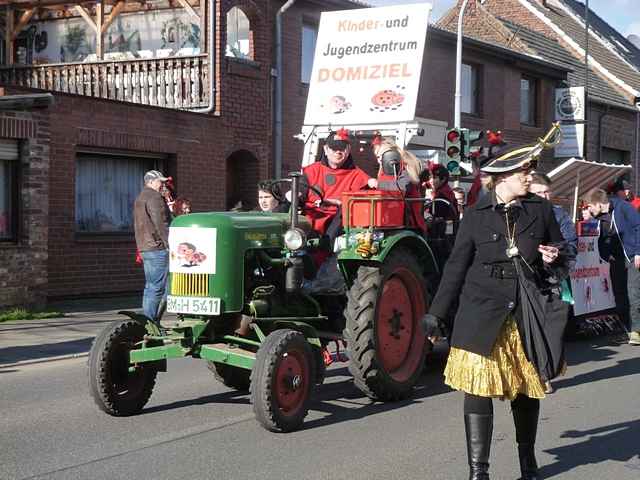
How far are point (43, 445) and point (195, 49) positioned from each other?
14380 millimetres

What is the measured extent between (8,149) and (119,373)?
816 cm

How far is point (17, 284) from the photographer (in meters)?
14.4

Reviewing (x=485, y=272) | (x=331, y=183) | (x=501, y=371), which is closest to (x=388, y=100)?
(x=331, y=183)

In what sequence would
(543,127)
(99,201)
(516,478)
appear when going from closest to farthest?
1. (516,478)
2. (99,201)
3. (543,127)

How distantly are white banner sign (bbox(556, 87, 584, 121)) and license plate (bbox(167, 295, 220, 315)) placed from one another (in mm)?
25151

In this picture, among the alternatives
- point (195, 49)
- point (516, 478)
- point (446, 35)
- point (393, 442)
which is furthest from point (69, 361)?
point (446, 35)

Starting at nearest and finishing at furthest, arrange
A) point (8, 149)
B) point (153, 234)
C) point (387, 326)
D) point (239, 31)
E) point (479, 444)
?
point (479, 444) → point (387, 326) → point (153, 234) → point (8, 149) → point (239, 31)

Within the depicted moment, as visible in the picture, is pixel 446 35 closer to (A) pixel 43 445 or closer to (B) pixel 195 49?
(B) pixel 195 49

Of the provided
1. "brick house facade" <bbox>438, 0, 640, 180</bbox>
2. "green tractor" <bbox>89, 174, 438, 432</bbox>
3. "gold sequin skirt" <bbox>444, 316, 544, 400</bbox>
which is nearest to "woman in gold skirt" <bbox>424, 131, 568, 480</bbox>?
"gold sequin skirt" <bbox>444, 316, 544, 400</bbox>

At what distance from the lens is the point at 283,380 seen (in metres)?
6.79

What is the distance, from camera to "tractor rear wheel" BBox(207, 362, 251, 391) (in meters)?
8.37

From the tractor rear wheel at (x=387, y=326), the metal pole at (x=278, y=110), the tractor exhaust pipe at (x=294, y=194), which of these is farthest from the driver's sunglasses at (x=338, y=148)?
the metal pole at (x=278, y=110)

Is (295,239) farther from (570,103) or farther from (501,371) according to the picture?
(570,103)

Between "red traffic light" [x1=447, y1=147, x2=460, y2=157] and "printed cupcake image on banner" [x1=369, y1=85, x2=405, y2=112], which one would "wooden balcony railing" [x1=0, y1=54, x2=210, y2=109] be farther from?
"printed cupcake image on banner" [x1=369, y1=85, x2=405, y2=112]
